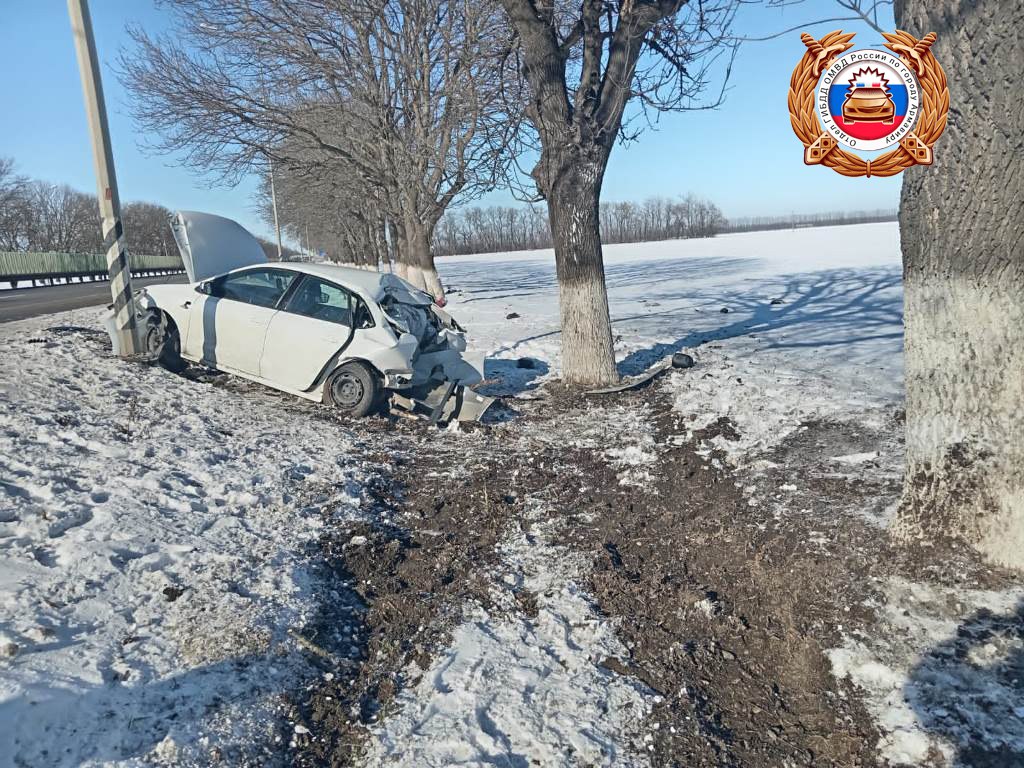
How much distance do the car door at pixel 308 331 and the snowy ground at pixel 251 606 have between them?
48cm

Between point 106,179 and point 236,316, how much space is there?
2.73 m

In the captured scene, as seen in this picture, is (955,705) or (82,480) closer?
(955,705)

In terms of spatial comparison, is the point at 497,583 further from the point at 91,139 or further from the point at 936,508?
the point at 91,139

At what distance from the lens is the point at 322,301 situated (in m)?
7.20

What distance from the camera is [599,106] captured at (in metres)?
7.54

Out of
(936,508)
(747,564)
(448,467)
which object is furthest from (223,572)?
(936,508)

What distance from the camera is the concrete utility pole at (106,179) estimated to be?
7.60 m

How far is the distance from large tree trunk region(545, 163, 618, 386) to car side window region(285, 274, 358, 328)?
8.78ft

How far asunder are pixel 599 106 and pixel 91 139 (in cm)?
629

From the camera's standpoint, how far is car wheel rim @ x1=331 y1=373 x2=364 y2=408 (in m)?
7.05

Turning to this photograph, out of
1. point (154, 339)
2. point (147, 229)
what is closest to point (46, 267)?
point (154, 339)

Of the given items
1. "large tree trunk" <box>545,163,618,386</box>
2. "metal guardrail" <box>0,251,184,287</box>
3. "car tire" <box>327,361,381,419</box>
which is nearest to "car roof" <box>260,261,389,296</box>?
"car tire" <box>327,361,381,419</box>

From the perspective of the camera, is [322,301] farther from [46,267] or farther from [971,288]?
[46,267]

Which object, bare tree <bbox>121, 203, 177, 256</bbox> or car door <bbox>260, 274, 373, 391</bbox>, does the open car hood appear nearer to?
car door <bbox>260, 274, 373, 391</bbox>
